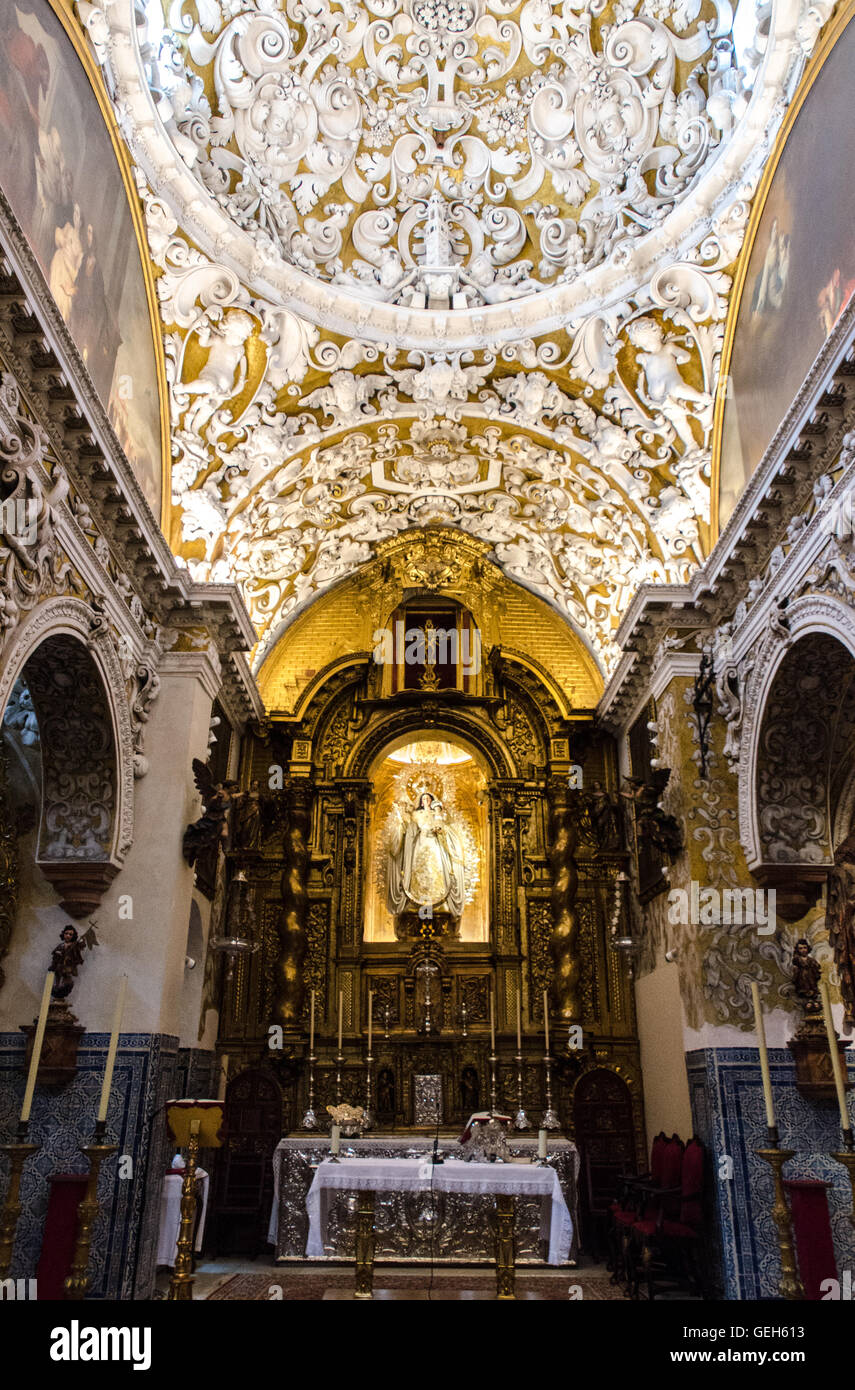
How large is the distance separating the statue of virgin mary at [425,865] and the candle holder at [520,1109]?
6.69ft

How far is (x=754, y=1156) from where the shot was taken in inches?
347

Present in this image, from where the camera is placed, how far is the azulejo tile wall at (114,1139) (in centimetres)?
844

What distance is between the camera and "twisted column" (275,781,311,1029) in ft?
41.4

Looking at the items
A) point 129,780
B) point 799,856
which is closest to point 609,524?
point 799,856

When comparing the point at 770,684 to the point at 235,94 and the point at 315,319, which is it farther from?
the point at 235,94

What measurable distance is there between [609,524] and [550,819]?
4.08 metres

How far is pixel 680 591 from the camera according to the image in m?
10.6

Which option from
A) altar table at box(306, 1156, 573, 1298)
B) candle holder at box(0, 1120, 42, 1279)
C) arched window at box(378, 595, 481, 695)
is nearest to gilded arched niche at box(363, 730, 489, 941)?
arched window at box(378, 595, 481, 695)

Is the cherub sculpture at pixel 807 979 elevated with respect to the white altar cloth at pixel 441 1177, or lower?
elevated

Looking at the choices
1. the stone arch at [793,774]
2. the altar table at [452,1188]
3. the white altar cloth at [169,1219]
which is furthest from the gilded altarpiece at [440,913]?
the stone arch at [793,774]

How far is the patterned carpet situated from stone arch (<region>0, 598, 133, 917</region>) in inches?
150

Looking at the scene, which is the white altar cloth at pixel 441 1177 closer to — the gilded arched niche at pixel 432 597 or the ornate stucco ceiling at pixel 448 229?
the ornate stucco ceiling at pixel 448 229

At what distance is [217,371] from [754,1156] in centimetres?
937

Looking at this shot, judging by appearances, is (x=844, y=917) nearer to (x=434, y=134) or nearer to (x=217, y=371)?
(x=217, y=371)
